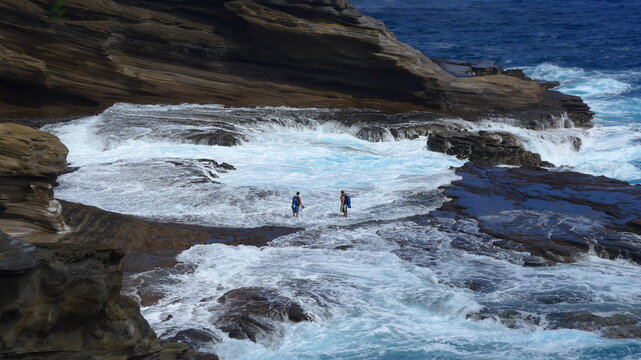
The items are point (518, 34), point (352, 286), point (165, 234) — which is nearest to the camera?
point (352, 286)

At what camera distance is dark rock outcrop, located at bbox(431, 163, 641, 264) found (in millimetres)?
19969

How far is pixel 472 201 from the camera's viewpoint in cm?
2397

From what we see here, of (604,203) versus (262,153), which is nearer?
(604,203)

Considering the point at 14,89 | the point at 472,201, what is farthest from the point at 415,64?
the point at 14,89

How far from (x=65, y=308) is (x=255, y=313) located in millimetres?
6464

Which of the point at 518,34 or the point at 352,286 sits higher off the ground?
the point at 518,34

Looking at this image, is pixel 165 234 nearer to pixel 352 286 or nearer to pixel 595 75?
pixel 352 286

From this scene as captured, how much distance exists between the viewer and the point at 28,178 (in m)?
18.1

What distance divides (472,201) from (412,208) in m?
2.01

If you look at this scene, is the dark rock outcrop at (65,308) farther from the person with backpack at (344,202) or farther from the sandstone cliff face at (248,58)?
the sandstone cliff face at (248,58)

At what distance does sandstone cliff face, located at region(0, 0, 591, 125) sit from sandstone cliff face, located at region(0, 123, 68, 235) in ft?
50.6

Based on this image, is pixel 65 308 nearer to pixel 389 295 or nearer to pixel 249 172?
pixel 389 295

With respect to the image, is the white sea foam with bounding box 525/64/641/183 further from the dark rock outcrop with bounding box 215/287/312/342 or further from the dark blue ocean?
the dark rock outcrop with bounding box 215/287/312/342

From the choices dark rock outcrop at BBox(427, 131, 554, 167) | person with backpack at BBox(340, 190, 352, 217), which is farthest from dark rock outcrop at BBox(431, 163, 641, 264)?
person with backpack at BBox(340, 190, 352, 217)
